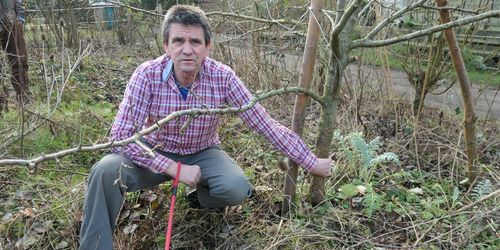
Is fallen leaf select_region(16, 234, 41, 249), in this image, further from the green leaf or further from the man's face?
the green leaf

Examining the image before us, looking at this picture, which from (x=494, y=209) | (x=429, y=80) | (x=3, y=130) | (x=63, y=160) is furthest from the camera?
(x=429, y=80)

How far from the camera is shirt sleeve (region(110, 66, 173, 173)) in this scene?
250 cm

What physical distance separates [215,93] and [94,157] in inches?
55.6

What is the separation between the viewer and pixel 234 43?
5.45 meters

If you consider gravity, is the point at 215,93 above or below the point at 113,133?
above

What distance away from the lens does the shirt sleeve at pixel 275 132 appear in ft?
8.58

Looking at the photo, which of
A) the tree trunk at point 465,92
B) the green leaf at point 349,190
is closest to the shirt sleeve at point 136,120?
the green leaf at point 349,190

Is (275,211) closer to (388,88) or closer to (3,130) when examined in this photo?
(388,88)

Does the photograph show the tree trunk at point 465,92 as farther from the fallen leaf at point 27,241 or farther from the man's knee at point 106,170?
the fallen leaf at point 27,241

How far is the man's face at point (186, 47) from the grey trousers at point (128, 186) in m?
0.56

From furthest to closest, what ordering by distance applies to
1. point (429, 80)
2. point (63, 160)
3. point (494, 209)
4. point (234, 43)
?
1. point (234, 43)
2. point (429, 80)
3. point (63, 160)
4. point (494, 209)

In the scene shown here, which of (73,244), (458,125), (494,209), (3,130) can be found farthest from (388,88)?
(3,130)

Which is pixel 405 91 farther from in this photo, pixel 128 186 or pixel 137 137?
pixel 137 137

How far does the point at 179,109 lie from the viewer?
2.72 metres
